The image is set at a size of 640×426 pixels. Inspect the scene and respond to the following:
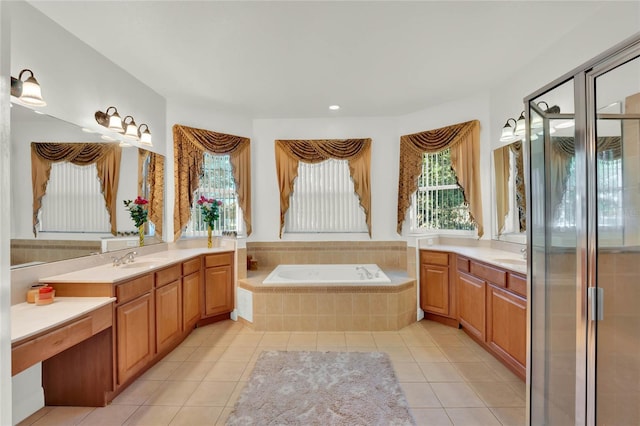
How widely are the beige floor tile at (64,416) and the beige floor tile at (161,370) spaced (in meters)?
0.44

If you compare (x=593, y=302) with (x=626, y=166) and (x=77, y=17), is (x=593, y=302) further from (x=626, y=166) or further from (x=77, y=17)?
(x=77, y=17)

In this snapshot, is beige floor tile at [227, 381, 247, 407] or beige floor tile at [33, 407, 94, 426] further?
beige floor tile at [227, 381, 247, 407]

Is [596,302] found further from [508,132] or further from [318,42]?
[318,42]

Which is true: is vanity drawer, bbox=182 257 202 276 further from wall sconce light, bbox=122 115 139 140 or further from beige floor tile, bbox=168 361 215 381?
wall sconce light, bbox=122 115 139 140

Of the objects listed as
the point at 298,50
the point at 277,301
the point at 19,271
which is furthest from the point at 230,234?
the point at 298,50

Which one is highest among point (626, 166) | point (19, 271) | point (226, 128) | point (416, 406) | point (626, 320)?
point (226, 128)

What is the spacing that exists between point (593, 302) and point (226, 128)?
4.18m

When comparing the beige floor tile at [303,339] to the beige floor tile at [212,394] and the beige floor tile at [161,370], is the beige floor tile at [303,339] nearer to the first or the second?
the beige floor tile at [212,394]

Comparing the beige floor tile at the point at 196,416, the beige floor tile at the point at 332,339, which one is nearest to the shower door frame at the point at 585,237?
the beige floor tile at the point at 332,339

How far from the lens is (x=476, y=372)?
2.52m

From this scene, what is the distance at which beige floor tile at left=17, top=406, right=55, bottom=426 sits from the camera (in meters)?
1.96

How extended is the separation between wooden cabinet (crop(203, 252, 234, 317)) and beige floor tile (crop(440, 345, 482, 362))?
2.48 meters

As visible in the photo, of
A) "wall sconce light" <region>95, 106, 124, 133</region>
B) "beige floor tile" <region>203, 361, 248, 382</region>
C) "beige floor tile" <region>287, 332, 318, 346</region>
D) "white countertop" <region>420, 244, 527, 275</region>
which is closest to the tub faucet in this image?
"white countertop" <region>420, 244, 527, 275</region>

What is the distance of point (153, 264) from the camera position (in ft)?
9.01
